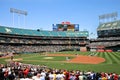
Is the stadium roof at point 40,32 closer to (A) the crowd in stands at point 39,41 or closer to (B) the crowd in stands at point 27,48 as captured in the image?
(A) the crowd in stands at point 39,41

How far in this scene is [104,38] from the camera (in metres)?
130

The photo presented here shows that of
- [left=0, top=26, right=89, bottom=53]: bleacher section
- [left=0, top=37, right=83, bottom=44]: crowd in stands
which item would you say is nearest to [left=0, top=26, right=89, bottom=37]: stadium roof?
[left=0, top=26, right=89, bottom=53]: bleacher section

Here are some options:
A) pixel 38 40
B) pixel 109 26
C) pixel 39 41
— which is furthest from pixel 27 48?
pixel 109 26

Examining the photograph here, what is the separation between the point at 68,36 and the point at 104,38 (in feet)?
72.6

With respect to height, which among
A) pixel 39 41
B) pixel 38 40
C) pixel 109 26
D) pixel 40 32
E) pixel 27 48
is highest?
pixel 109 26

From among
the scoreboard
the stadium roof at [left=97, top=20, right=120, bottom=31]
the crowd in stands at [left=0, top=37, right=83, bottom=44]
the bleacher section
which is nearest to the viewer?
the bleacher section

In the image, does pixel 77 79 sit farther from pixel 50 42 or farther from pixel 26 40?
pixel 50 42

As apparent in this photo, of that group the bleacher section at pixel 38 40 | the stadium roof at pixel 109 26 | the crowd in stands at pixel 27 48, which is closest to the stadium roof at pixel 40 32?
the bleacher section at pixel 38 40

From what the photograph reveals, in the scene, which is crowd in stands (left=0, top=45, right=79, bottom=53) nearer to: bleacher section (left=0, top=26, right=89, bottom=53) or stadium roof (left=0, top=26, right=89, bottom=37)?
bleacher section (left=0, top=26, right=89, bottom=53)

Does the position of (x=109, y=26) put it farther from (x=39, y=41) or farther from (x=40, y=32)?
(x=39, y=41)

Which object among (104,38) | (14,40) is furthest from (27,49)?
(104,38)

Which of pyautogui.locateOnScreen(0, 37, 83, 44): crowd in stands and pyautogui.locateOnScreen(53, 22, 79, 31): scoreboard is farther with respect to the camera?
pyautogui.locateOnScreen(53, 22, 79, 31): scoreboard

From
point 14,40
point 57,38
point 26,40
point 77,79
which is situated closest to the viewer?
point 77,79

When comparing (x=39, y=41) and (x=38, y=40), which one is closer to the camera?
(x=39, y=41)
